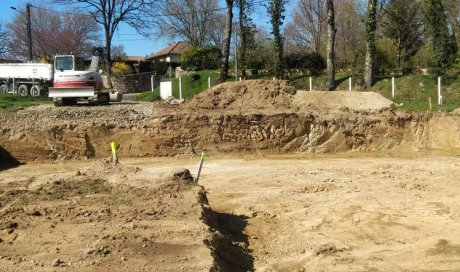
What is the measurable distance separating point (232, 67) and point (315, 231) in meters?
30.1

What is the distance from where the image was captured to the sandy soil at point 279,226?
6.13 m

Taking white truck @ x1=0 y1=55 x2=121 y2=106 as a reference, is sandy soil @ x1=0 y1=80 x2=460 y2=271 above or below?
below

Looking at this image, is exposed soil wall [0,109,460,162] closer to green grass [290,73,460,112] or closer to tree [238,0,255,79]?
green grass [290,73,460,112]

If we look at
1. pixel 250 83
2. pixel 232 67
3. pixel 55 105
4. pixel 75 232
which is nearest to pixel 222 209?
pixel 75 232

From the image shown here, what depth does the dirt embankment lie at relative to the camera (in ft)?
59.7

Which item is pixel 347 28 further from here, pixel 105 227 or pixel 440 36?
pixel 105 227

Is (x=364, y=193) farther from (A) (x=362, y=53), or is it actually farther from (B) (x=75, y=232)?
(A) (x=362, y=53)

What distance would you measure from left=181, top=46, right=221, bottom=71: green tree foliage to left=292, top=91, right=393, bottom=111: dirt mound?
1740cm

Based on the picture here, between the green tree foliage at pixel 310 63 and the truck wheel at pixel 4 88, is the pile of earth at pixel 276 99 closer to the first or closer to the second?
the green tree foliage at pixel 310 63

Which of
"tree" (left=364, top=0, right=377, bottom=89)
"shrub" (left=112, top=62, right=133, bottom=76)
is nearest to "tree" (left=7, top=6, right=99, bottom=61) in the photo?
"shrub" (left=112, top=62, right=133, bottom=76)

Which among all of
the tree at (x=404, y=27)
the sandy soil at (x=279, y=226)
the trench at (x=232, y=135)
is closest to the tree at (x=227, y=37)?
the tree at (x=404, y=27)

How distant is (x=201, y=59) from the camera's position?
126ft

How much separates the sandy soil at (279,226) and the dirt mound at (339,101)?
6.54 metres

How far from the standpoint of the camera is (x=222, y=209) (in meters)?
10.6
